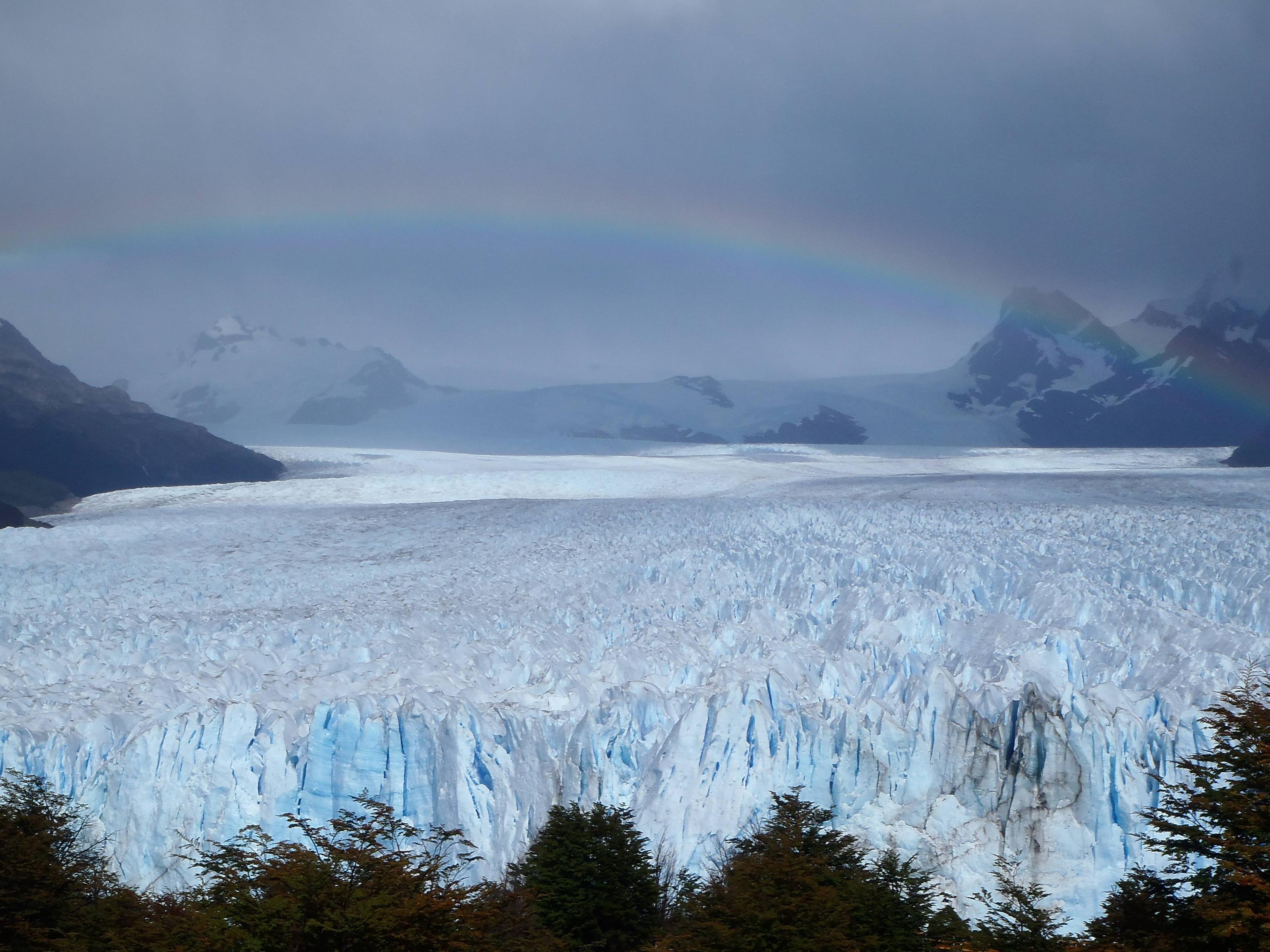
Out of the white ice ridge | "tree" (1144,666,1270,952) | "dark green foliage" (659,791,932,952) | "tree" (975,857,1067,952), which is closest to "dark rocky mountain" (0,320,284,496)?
the white ice ridge

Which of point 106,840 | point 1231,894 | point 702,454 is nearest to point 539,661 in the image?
point 106,840

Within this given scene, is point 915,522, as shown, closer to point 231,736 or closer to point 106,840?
point 231,736

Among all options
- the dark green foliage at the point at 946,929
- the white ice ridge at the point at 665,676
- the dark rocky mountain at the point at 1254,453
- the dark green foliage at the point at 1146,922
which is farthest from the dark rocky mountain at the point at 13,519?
the dark rocky mountain at the point at 1254,453

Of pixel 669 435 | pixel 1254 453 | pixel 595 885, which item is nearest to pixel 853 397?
pixel 669 435

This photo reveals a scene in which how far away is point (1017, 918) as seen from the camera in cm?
897

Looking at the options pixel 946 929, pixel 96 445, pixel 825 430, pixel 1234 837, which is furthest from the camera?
pixel 825 430

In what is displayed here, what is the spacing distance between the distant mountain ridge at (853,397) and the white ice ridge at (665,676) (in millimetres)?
46941

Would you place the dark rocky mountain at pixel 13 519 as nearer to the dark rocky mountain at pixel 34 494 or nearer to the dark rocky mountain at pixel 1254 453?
the dark rocky mountain at pixel 34 494

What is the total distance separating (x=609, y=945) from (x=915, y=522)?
1349cm

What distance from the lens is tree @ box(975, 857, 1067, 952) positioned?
325 inches

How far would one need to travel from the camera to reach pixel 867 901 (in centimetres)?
952

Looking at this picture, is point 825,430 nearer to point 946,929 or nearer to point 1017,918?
point 946,929

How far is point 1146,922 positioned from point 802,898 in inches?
111

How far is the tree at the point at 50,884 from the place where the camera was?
7789 millimetres
